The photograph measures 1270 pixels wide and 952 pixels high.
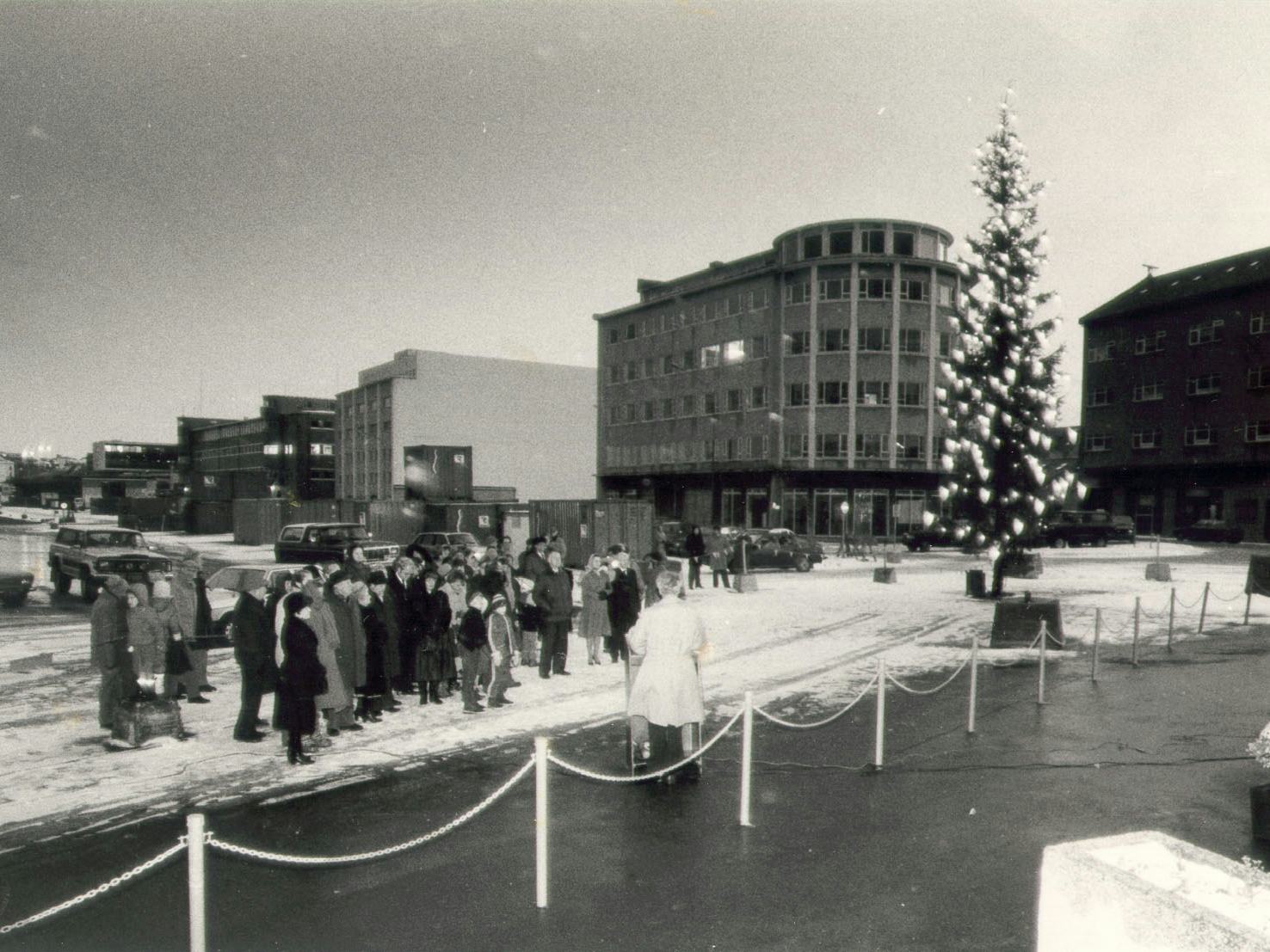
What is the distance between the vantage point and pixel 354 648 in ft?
31.3

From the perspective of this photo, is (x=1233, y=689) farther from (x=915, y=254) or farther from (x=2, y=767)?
(x=915, y=254)

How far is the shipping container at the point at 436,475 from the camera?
39.6 m

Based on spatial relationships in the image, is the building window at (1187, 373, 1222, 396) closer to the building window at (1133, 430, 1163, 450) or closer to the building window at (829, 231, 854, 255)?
the building window at (1133, 430, 1163, 450)

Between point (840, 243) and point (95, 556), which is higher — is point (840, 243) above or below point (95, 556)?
above

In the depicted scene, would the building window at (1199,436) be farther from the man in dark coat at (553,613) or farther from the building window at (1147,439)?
the man in dark coat at (553,613)

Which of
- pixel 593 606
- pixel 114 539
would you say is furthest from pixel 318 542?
pixel 593 606

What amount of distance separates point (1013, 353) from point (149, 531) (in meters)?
59.1

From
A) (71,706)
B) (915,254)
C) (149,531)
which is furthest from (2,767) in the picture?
(149,531)

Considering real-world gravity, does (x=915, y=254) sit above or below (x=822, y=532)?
above

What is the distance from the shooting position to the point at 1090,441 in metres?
59.5

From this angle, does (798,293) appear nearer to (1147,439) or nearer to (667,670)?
(1147,439)

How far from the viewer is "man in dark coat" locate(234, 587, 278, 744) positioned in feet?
29.7

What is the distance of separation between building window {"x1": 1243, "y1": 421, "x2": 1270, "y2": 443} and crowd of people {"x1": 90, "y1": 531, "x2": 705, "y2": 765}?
162 feet

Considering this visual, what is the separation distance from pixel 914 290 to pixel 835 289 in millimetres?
4525
